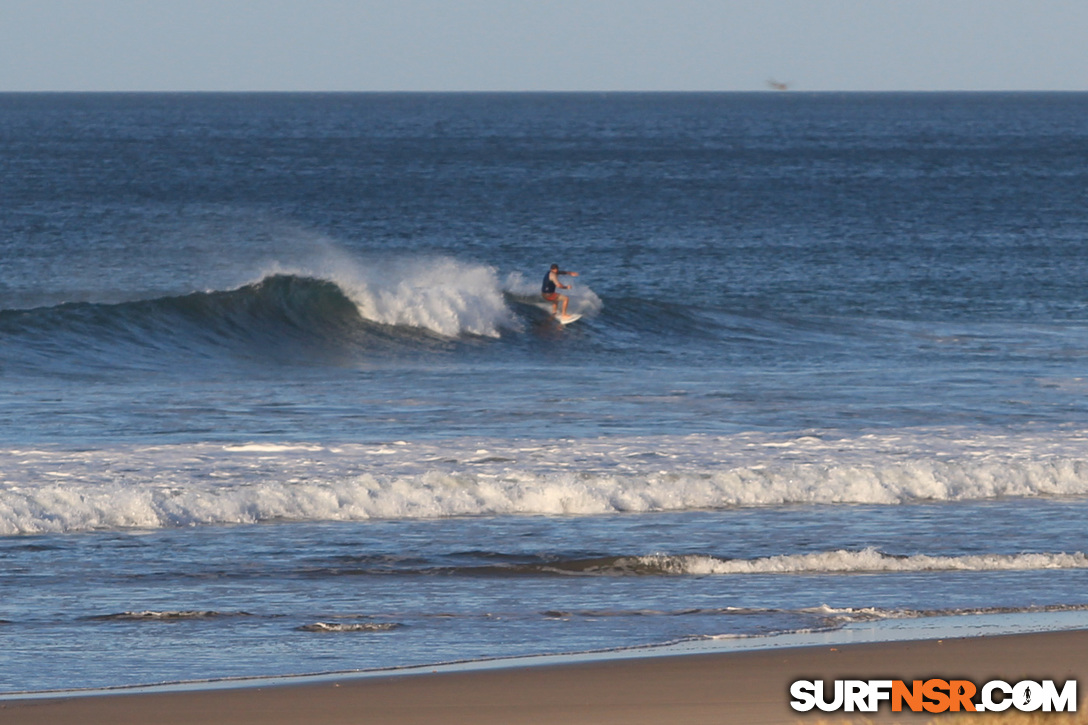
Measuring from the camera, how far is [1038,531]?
1223 cm

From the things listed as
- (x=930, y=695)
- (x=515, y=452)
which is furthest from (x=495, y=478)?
(x=930, y=695)

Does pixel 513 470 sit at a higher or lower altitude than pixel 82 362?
lower

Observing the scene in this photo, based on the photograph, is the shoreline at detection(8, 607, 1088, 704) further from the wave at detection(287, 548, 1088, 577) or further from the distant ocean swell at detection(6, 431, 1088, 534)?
the distant ocean swell at detection(6, 431, 1088, 534)

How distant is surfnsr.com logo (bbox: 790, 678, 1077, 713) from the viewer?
719cm

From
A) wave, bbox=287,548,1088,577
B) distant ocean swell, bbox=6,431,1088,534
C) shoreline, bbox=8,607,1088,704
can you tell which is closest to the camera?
shoreline, bbox=8,607,1088,704

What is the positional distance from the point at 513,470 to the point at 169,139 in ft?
389

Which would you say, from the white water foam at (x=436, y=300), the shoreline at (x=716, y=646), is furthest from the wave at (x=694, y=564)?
the white water foam at (x=436, y=300)

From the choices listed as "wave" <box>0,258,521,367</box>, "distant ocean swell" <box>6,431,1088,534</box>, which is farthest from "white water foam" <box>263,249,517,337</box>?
"distant ocean swell" <box>6,431,1088,534</box>

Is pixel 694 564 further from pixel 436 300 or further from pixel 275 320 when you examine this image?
pixel 275 320

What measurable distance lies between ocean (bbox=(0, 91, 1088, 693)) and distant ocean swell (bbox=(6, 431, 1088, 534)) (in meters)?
0.05

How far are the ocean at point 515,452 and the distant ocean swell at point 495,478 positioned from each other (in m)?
0.05

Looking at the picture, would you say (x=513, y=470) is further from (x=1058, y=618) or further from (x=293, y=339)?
(x=293, y=339)

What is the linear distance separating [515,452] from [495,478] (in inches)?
54.3

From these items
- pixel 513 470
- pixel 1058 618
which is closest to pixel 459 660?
pixel 1058 618
